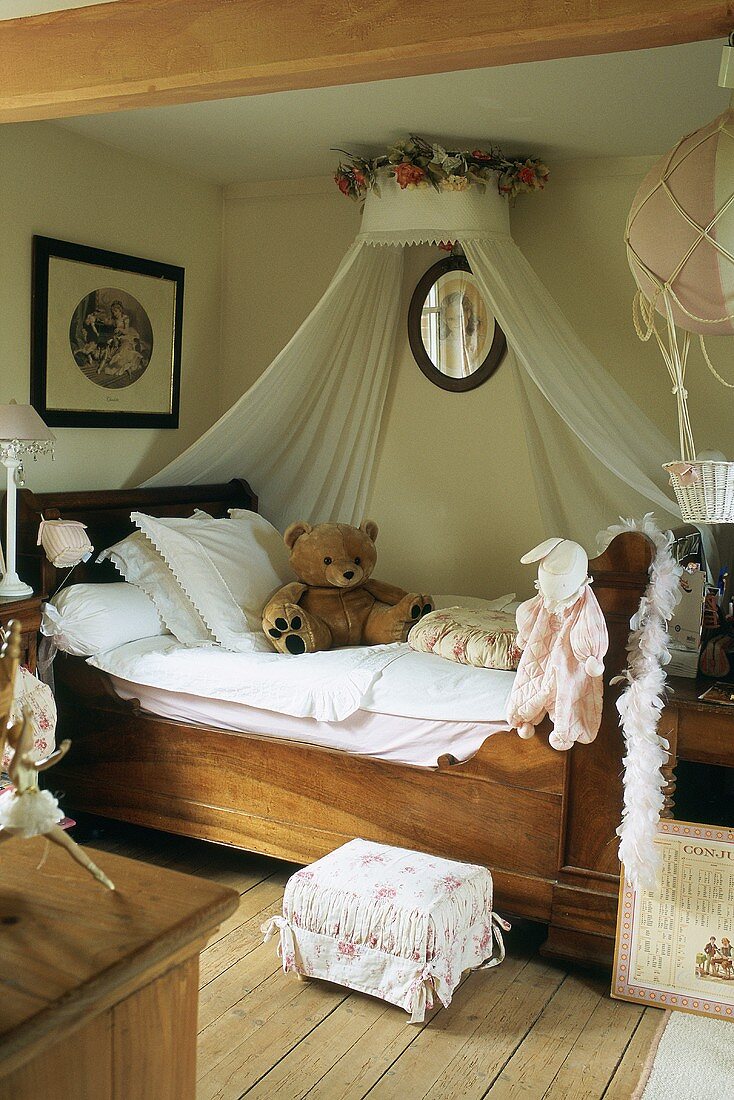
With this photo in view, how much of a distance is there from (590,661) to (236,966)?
1.24 metres

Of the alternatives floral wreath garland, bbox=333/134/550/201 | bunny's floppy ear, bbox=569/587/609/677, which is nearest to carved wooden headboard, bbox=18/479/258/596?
floral wreath garland, bbox=333/134/550/201

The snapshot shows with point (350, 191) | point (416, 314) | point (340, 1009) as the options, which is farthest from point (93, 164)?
point (340, 1009)

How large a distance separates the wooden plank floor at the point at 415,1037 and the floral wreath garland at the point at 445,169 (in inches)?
99.9

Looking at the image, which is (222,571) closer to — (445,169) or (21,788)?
(445,169)

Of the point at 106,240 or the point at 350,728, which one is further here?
the point at 106,240

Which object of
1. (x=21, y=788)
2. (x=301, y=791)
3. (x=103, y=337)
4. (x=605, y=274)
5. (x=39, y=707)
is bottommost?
(x=301, y=791)

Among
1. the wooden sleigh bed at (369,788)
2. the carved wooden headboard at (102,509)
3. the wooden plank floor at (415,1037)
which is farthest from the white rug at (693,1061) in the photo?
the carved wooden headboard at (102,509)

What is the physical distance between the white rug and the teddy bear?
1.53 m

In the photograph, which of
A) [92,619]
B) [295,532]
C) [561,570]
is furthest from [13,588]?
[561,570]

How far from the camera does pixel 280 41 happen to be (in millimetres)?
2449

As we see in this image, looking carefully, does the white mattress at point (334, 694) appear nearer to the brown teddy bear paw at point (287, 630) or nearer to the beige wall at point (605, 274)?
the brown teddy bear paw at point (287, 630)

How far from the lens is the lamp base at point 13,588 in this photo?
338 centimetres

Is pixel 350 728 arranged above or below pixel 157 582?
Answer: below

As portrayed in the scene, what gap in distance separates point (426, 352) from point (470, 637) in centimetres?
162
